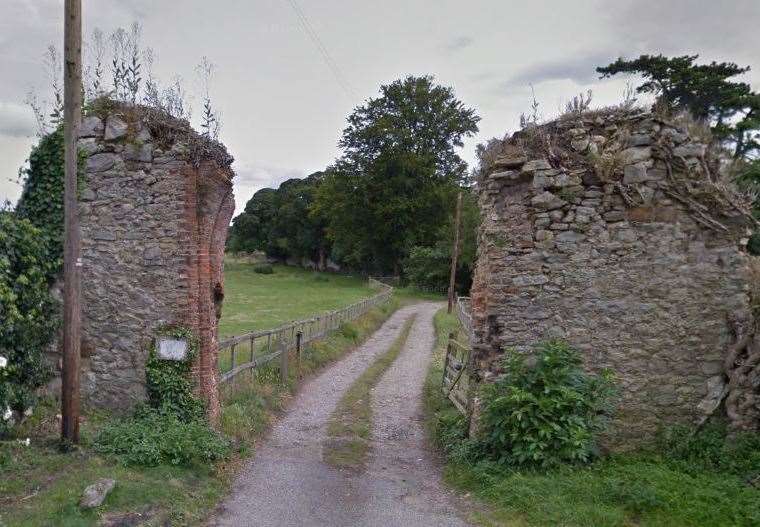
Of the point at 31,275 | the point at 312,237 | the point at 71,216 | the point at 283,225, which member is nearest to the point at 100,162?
the point at 71,216

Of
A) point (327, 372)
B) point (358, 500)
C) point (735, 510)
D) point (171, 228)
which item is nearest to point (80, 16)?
point (171, 228)

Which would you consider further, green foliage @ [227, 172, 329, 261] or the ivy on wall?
green foliage @ [227, 172, 329, 261]

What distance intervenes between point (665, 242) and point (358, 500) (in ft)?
16.7

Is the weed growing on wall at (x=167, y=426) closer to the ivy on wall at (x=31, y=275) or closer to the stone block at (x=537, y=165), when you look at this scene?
the ivy on wall at (x=31, y=275)

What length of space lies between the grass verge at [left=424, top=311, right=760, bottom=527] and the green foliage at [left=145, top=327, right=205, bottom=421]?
3.76 meters

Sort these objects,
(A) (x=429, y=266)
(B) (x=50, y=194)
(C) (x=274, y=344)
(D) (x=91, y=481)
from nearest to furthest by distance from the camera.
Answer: (D) (x=91, y=481)
(B) (x=50, y=194)
(C) (x=274, y=344)
(A) (x=429, y=266)

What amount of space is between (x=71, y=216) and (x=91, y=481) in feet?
9.79

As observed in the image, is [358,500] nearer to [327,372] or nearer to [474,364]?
[474,364]

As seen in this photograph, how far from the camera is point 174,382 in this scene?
8.34m

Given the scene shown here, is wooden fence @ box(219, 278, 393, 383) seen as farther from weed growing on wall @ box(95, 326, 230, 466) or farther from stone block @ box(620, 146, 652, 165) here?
stone block @ box(620, 146, 652, 165)

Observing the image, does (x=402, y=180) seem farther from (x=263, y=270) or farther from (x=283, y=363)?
(x=283, y=363)

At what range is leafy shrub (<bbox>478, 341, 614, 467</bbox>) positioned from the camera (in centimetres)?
734

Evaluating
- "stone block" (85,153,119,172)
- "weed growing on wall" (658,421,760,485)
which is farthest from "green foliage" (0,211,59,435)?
"weed growing on wall" (658,421,760,485)

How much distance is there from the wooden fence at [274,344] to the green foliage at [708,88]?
13.7 metres
